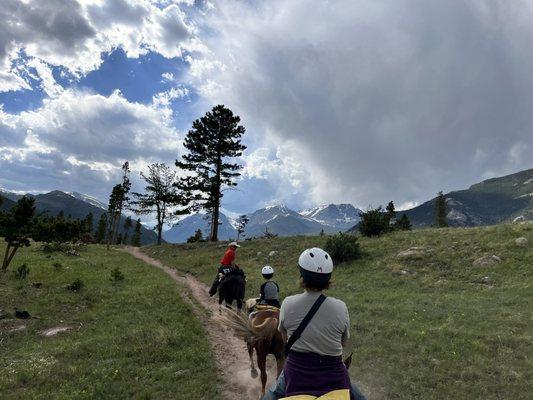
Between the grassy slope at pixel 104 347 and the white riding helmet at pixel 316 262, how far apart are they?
23.9ft

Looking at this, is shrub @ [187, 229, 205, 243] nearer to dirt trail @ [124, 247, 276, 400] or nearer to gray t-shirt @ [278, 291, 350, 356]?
dirt trail @ [124, 247, 276, 400]

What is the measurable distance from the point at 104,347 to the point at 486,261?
20436 millimetres

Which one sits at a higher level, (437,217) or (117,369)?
(437,217)

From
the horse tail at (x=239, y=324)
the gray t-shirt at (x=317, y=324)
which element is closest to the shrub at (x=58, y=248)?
the horse tail at (x=239, y=324)

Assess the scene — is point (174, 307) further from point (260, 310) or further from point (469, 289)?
point (469, 289)

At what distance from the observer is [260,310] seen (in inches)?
418

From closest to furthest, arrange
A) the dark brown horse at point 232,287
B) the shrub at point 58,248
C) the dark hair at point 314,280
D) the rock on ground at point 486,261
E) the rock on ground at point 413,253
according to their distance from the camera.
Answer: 1. the dark hair at point 314,280
2. the dark brown horse at point 232,287
3. the rock on ground at point 486,261
4. the rock on ground at point 413,253
5. the shrub at point 58,248

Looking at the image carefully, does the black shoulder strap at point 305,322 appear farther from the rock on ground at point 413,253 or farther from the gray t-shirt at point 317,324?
the rock on ground at point 413,253

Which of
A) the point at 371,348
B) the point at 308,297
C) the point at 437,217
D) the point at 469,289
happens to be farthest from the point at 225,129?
the point at 437,217

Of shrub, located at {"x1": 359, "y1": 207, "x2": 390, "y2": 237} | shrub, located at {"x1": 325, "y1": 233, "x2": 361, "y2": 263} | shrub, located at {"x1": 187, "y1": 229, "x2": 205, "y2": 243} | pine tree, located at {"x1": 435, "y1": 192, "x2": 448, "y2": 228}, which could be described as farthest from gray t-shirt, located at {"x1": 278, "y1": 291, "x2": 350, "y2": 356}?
pine tree, located at {"x1": 435, "y1": 192, "x2": 448, "y2": 228}

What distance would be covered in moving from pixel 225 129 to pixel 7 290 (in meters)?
36.1

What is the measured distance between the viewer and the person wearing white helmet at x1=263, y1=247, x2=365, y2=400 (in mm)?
4824

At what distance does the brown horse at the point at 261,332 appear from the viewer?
7.61 meters

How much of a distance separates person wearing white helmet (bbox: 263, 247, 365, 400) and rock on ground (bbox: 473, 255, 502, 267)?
803 inches
